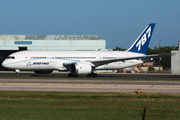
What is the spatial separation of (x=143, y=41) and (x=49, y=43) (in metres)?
29.7

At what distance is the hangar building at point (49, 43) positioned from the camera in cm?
6725

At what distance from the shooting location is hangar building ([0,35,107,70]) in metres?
67.2

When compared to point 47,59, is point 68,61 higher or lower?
lower

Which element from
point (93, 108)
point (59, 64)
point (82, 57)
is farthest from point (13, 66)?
point (93, 108)

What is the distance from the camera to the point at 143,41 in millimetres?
46719

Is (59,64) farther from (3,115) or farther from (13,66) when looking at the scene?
(3,115)

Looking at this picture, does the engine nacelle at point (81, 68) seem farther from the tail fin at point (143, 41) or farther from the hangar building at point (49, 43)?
the hangar building at point (49, 43)

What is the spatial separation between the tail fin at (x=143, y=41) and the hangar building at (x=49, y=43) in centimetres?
2241

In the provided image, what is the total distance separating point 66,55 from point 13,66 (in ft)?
26.5

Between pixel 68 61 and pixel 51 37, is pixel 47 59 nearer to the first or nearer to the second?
pixel 68 61

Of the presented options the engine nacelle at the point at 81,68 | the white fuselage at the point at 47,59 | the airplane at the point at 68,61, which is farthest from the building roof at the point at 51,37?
the engine nacelle at the point at 81,68

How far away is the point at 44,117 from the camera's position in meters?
10.6

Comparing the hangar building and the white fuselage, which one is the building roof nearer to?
the hangar building

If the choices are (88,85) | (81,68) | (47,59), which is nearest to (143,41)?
(81,68)
